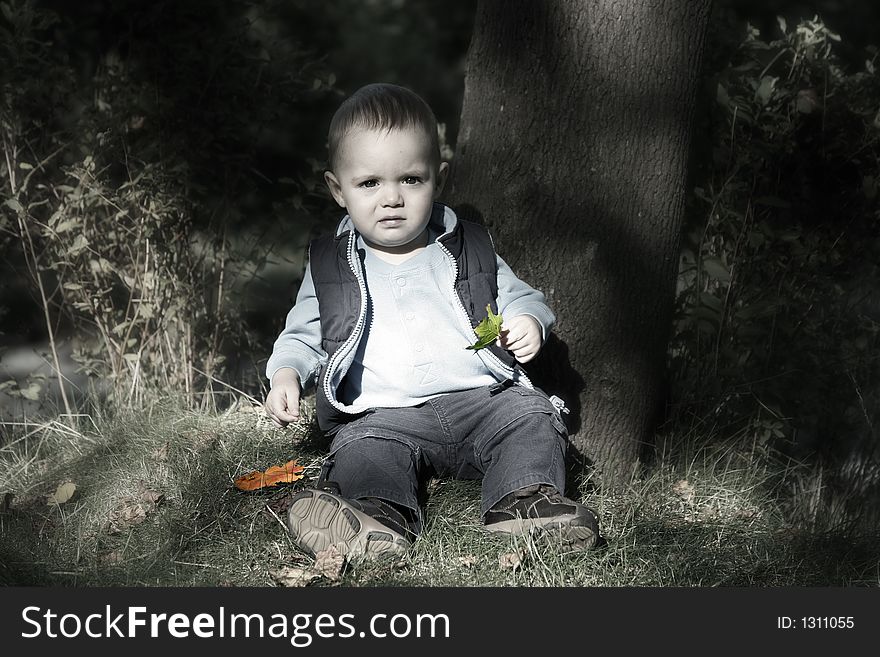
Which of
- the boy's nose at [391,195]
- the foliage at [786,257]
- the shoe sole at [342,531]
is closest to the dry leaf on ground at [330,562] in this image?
the shoe sole at [342,531]

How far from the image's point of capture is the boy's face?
10.3ft

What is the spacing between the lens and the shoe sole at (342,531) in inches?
115

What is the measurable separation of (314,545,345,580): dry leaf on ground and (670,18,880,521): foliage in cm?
162

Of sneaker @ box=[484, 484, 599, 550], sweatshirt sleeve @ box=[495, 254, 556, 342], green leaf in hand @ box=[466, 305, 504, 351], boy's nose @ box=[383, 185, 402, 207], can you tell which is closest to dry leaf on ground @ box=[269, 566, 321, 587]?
sneaker @ box=[484, 484, 599, 550]

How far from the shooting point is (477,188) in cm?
A: 369

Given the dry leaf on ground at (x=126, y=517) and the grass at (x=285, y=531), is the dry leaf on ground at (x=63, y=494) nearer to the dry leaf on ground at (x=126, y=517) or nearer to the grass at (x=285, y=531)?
the grass at (x=285, y=531)

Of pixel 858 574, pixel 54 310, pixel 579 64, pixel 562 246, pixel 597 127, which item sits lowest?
pixel 858 574

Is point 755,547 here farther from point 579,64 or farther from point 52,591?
point 52,591

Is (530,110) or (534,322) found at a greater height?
(530,110)

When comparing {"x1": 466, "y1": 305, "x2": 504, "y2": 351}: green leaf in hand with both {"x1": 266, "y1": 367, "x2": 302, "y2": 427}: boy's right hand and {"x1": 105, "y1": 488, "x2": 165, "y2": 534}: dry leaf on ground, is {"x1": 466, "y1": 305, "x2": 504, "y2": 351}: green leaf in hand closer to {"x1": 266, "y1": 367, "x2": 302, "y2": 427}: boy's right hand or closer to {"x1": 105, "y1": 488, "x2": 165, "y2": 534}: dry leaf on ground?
{"x1": 266, "y1": 367, "x2": 302, "y2": 427}: boy's right hand

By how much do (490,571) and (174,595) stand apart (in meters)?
0.90

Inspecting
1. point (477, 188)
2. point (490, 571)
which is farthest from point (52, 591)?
point (477, 188)

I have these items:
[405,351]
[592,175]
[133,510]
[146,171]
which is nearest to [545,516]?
[405,351]

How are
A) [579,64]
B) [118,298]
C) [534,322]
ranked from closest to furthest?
[534,322] → [579,64] → [118,298]
